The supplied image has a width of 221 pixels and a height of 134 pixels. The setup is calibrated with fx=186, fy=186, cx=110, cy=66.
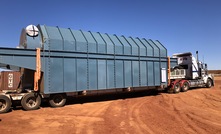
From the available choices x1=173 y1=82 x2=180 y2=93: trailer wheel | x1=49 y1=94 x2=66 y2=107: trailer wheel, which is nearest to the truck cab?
x1=173 y1=82 x2=180 y2=93: trailer wheel

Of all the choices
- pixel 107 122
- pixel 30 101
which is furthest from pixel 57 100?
pixel 107 122

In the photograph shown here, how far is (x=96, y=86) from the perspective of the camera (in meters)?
12.6

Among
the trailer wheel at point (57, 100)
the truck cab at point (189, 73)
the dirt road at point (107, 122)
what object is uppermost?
the truck cab at point (189, 73)

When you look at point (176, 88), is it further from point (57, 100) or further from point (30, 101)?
point (30, 101)

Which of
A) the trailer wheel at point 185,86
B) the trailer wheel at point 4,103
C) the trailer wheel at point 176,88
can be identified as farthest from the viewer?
the trailer wheel at point 185,86

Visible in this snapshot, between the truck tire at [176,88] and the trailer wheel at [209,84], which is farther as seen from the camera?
the trailer wheel at [209,84]

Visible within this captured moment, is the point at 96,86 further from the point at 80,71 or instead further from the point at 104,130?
the point at 104,130

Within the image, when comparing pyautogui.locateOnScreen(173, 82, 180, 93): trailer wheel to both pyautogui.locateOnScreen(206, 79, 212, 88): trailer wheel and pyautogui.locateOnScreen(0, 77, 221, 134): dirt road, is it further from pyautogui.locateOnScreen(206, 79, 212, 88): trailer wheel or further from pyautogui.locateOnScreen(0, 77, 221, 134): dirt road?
pyautogui.locateOnScreen(0, 77, 221, 134): dirt road

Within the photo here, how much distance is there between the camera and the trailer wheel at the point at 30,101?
400 inches

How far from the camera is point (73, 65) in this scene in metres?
11.7

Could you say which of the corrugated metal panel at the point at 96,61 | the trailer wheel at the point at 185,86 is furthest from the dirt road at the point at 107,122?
the trailer wheel at the point at 185,86

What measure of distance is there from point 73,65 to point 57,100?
7.72ft

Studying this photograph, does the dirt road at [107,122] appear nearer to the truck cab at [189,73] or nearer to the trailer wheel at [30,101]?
the trailer wheel at [30,101]

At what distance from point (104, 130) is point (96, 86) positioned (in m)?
5.93
